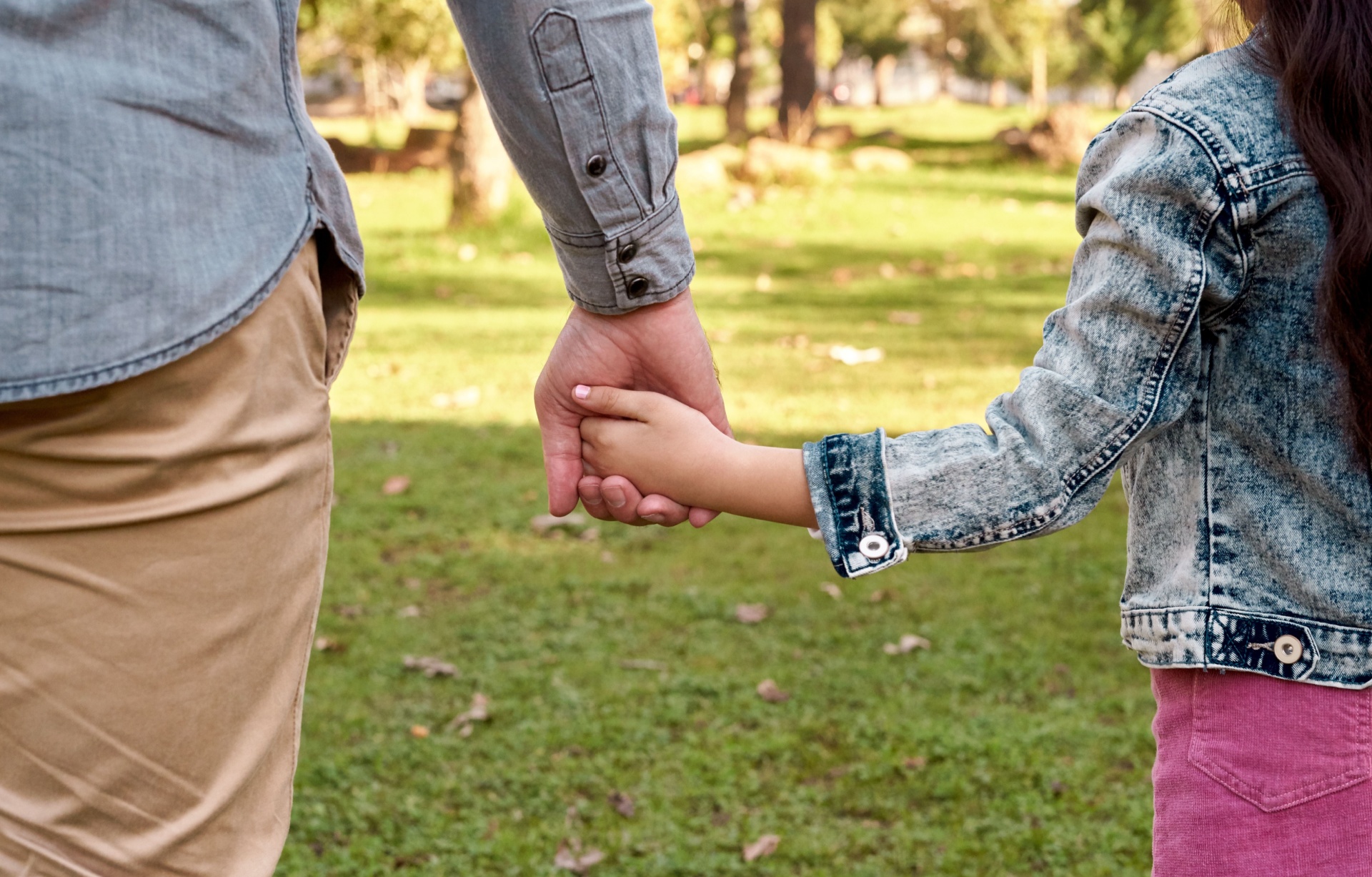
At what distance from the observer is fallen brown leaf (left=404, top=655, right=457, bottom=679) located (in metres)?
3.73

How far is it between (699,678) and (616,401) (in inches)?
80.5

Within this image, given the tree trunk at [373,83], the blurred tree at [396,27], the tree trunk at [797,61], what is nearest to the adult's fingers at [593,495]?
the blurred tree at [396,27]

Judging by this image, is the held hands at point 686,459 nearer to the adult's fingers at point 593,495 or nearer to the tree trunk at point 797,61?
the adult's fingers at point 593,495

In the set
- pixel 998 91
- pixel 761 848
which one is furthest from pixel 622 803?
pixel 998 91

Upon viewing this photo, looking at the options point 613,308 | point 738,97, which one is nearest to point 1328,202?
point 613,308

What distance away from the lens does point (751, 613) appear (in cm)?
411

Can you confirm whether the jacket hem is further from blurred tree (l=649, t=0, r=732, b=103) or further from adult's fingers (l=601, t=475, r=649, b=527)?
blurred tree (l=649, t=0, r=732, b=103)

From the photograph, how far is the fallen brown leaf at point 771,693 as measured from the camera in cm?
359

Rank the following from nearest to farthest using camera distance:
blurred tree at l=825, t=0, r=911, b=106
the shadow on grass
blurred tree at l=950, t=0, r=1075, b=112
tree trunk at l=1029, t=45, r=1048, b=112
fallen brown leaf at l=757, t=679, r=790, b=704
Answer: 1. the shadow on grass
2. fallen brown leaf at l=757, t=679, r=790, b=704
3. blurred tree at l=950, t=0, r=1075, b=112
4. tree trunk at l=1029, t=45, r=1048, b=112
5. blurred tree at l=825, t=0, r=911, b=106

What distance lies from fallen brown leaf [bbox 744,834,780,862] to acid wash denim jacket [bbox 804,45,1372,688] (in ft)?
5.37

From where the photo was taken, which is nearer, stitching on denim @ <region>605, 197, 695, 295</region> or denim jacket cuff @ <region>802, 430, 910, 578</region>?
denim jacket cuff @ <region>802, 430, 910, 578</region>

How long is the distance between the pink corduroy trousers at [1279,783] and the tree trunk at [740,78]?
19.6 meters

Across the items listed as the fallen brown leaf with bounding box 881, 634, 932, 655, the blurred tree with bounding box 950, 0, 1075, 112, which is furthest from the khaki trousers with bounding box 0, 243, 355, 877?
the blurred tree with bounding box 950, 0, 1075, 112

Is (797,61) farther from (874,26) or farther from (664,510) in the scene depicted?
(874,26)
